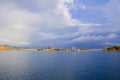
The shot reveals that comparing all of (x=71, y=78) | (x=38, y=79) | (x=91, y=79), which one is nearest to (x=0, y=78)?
(x=38, y=79)

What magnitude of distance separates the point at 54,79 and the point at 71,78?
309 inches

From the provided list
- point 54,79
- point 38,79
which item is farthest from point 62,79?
point 38,79

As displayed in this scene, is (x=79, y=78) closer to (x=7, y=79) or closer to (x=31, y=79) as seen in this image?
(x=31, y=79)

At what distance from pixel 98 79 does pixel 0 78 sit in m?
43.2

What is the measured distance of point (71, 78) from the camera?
293 feet

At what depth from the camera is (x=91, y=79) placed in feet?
289

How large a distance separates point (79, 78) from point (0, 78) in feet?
115

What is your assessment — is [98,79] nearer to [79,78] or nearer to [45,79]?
[79,78]

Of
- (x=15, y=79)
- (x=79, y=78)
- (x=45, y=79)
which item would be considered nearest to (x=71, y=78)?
(x=79, y=78)

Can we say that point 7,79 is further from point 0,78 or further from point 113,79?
point 113,79

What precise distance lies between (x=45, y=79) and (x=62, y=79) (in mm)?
7441

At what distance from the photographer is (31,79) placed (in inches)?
3406

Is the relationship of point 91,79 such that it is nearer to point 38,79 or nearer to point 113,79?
point 113,79

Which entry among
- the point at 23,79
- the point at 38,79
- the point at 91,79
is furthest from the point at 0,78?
the point at 91,79
